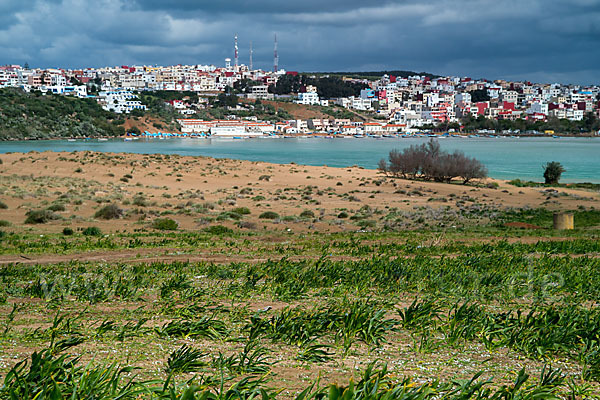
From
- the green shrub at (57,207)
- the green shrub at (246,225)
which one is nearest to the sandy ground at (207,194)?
the green shrub at (246,225)

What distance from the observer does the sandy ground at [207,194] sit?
72.6ft

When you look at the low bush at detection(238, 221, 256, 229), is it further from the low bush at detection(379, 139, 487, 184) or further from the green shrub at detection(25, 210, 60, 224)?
the low bush at detection(379, 139, 487, 184)

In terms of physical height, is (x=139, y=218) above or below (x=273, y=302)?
below

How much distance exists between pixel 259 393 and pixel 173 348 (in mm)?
1164

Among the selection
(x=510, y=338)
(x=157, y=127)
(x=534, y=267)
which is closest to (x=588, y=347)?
(x=510, y=338)

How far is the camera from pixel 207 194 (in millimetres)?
33562

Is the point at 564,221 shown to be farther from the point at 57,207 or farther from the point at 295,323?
the point at 57,207

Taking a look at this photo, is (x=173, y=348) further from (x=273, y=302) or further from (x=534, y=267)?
(x=534, y=267)

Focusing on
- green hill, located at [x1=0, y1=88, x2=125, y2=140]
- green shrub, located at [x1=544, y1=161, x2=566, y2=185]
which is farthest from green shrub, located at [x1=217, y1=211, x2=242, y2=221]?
green hill, located at [x1=0, y1=88, x2=125, y2=140]

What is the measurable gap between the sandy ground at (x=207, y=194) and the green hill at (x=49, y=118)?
83.3m

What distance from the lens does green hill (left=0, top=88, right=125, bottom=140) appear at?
419 feet

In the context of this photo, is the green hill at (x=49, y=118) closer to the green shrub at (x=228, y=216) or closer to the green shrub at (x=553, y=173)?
the green shrub at (x=553, y=173)

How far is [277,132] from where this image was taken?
7347 inches

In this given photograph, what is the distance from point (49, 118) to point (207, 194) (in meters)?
121
